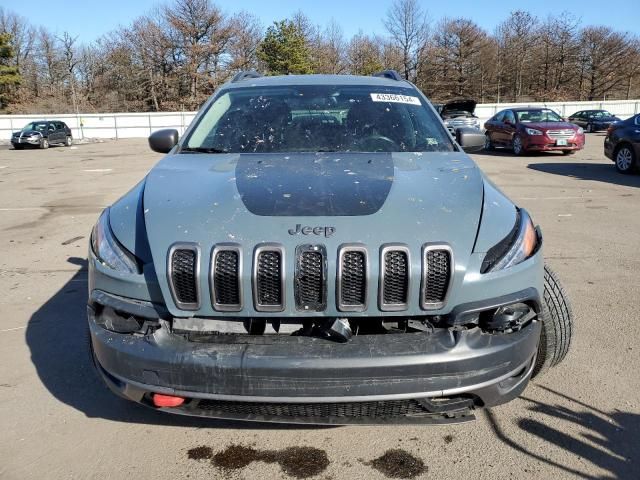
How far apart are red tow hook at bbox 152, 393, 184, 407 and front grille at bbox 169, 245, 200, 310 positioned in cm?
39

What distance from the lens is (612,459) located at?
2488 mm

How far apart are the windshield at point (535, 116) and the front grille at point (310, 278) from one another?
16972 mm

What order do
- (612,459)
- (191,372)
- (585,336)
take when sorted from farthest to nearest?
(585,336) → (612,459) → (191,372)

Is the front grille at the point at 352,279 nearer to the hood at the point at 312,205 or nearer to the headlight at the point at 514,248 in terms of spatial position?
the hood at the point at 312,205

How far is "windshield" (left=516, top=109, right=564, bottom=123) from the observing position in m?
17.3

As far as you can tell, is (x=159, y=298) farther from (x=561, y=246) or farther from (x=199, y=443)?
(x=561, y=246)

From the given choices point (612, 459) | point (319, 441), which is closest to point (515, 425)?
point (612, 459)

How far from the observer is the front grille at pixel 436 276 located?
2.19 metres

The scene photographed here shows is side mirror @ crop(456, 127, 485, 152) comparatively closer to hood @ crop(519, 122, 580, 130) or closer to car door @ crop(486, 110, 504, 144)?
hood @ crop(519, 122, 580, 130)

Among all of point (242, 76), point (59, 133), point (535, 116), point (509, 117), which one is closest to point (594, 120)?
point (509, 117)

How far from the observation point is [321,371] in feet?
6.87

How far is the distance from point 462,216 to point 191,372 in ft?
4.41

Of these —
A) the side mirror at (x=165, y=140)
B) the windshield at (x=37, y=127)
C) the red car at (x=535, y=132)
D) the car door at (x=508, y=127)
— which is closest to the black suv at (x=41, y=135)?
the windshield at (x=37, y=127)

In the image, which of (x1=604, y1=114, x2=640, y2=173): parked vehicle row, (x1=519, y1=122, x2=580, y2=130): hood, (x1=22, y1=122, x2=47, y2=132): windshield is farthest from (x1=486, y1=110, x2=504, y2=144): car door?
(x1=22, y1=122, x2=47, y2=132): windshield
